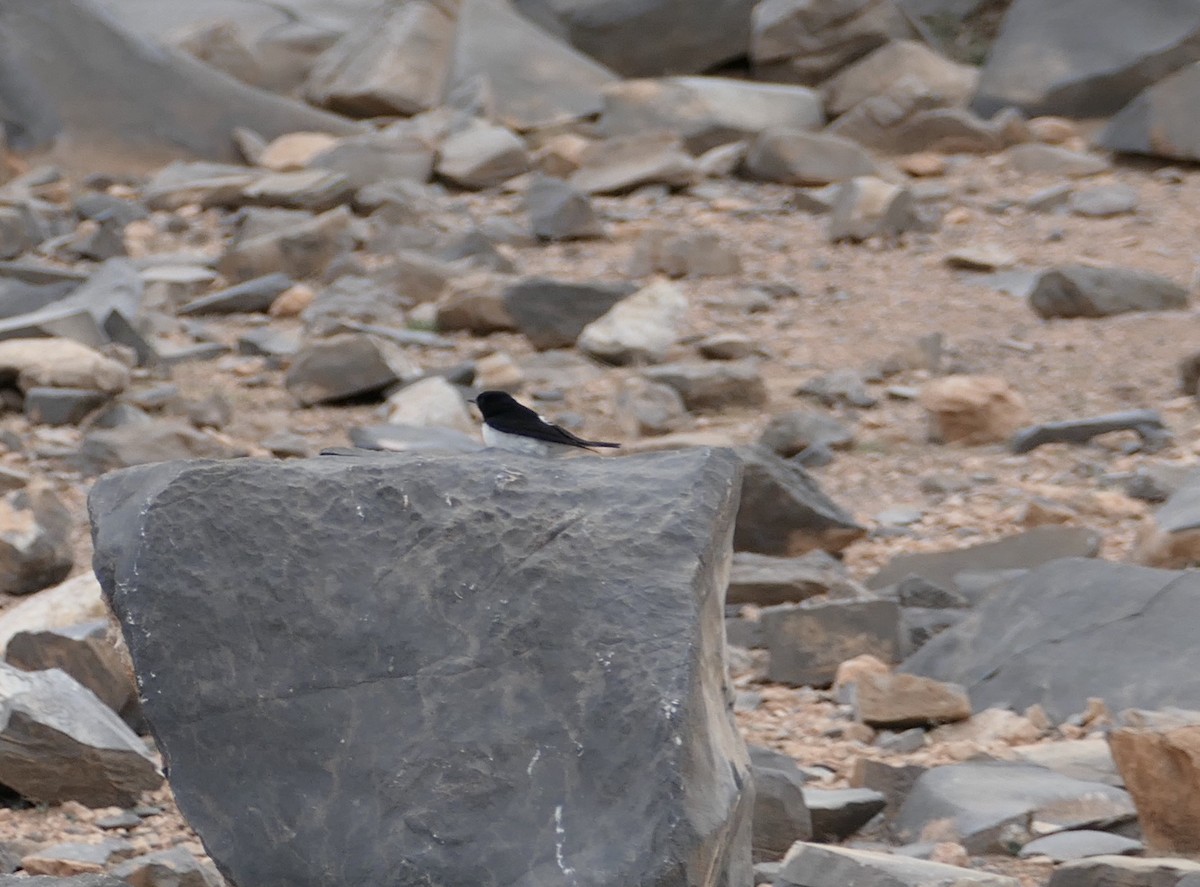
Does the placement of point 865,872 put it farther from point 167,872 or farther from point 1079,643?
point 1079,643

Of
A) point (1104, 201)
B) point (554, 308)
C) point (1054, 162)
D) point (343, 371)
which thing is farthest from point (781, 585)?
point (1054, 162)

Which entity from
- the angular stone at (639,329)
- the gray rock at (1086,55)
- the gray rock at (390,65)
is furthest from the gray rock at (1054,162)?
the gray rock at (390,65)

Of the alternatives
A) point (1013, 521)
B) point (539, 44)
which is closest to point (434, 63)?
point (539, 44)

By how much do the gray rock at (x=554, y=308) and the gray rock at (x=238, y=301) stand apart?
1.49 m

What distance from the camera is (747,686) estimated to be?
14.6 ft

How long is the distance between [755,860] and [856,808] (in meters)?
0.26

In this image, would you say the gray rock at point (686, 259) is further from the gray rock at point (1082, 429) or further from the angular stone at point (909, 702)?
the angular stone at point (909, 702)

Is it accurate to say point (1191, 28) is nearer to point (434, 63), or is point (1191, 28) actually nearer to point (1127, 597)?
point (434, 63)

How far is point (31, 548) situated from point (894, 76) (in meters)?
9.37

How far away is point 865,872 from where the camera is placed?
8.38 feet

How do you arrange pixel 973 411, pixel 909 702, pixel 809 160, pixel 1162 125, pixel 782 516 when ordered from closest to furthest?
pixel 909 702
pixel 782 516
pixel 973 411
pixel 1162 125
pixel 809 160

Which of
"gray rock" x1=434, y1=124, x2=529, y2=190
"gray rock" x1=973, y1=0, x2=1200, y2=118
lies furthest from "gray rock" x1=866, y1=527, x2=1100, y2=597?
"gray rock" x1=973, y1=0, x2=1200, y2=118

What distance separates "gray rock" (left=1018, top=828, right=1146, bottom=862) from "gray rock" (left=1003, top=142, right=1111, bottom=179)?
870 cm

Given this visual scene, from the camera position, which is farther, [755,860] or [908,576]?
[908,576]
